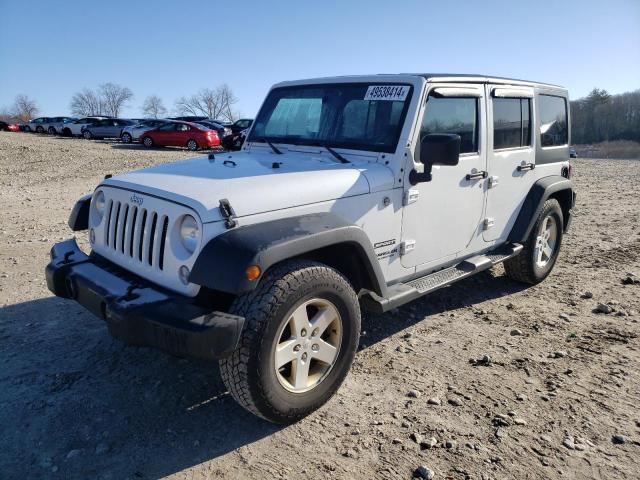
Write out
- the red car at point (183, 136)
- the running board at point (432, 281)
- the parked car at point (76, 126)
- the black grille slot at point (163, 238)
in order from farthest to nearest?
1. the parked car at point (76, 126)
2. the red car at point (183, 136)
3. the running board at point (432, 281)
4. the black grille slot at point (163, 238)

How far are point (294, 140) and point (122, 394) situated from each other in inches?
89.1

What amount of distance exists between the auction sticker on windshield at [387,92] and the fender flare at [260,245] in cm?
116

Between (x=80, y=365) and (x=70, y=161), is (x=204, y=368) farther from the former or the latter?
(x=70, y=161)

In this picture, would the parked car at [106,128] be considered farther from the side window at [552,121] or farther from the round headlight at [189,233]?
the round headlight at [189,233]

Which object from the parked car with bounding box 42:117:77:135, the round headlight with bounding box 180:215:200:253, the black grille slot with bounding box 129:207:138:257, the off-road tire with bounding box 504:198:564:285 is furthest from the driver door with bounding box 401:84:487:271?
the parked car with bounding box 42:117:77:135

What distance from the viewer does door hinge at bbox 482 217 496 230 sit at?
4556mm

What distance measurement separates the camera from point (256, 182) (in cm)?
305

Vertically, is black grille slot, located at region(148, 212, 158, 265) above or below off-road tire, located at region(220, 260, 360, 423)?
above

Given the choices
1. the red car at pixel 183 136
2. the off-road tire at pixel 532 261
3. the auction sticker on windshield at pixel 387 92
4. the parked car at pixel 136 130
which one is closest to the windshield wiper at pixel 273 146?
the auction sticker on windshield at pixel 387 92

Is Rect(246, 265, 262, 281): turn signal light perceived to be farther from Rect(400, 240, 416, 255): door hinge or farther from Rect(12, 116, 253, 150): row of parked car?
Rect(12, 116, 253, 150): row of parked car

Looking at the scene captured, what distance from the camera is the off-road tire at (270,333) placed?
2674 millimetres

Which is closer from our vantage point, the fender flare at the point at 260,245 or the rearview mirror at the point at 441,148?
the fender flare at the point at 260,245

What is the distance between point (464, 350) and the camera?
399cm

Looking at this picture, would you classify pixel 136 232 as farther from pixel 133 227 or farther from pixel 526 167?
pixel 526 167
